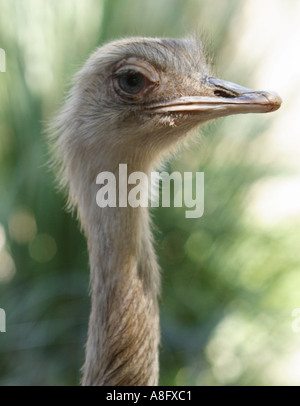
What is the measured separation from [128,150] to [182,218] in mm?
814

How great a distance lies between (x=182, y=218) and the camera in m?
1.76

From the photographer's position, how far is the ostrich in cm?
93

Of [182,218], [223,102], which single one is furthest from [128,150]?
[182,218]

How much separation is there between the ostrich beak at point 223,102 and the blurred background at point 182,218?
0.74 meters

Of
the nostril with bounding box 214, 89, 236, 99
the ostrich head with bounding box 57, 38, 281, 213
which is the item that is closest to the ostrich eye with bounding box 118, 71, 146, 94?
the ostrich head with bounding box 57, 38, 281, 213

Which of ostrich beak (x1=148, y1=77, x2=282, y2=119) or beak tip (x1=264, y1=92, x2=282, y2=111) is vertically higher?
ostrich beak (x1=148, y1=77, x2=282, y2=119)

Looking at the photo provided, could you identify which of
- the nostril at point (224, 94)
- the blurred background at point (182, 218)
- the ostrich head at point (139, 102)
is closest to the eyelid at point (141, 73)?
the ostrich head at point (139, 102)

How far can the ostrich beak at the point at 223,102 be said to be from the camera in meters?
0.85

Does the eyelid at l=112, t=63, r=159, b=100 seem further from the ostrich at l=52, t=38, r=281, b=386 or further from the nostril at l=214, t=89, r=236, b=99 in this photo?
the nostril at l=214, t=89, r=236, b=99

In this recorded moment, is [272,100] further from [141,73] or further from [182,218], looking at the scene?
[182,218]

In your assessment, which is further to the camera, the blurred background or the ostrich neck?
the blurred background

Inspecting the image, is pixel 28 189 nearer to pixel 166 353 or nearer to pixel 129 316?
pixel 166 353

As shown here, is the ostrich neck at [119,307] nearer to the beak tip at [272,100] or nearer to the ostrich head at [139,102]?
the ostrich head at [139,102]
